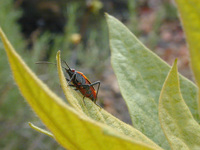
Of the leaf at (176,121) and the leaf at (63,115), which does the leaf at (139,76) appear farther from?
the leaf at (63,115)

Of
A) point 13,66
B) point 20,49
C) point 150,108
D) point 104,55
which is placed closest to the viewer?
point 13,66

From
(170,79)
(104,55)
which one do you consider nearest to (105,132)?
(170,79)

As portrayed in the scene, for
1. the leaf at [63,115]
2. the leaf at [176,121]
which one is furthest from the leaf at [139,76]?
the leaf at [63,115]

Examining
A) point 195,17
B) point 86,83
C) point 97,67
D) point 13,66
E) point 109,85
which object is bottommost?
Result: point 109,85

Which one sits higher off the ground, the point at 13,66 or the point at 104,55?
the point at 13,66

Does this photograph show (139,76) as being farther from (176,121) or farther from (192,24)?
(192,24)

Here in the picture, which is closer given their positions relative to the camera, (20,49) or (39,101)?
(39,101)

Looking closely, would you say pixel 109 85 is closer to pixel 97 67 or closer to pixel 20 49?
pixel 97 67
